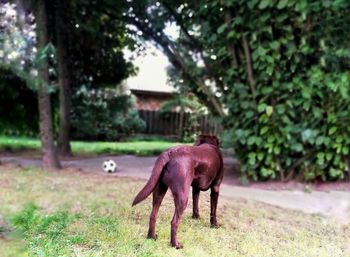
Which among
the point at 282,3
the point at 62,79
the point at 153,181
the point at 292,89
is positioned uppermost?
the point at 282,3

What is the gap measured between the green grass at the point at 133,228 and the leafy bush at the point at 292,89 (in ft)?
5.17

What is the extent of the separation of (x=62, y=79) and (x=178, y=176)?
7020mm

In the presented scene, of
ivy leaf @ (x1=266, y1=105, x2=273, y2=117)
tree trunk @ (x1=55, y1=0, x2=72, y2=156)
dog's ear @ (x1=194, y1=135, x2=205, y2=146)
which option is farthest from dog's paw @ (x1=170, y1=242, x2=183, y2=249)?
tree trunk @ (x1=55, y1=0, x2=72, y2=156)

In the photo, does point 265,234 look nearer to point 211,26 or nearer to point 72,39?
point 211,26

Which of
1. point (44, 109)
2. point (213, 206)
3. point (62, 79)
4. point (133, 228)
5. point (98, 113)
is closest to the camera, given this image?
point (133, 228)

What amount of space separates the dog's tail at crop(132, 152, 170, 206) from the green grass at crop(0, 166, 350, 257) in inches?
15.9

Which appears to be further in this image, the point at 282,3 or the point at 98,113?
the point at 98,113

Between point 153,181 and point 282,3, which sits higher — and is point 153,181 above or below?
below

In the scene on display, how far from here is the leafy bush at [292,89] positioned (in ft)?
20.4

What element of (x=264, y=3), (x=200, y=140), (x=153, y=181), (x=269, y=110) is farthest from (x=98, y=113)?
(x=153, y=181)

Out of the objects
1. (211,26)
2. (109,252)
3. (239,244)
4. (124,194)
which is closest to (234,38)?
(211,26)

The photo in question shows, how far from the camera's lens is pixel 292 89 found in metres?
6.42

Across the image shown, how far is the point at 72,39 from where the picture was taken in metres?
10.6

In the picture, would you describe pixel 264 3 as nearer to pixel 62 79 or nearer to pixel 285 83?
pixel 285 83
